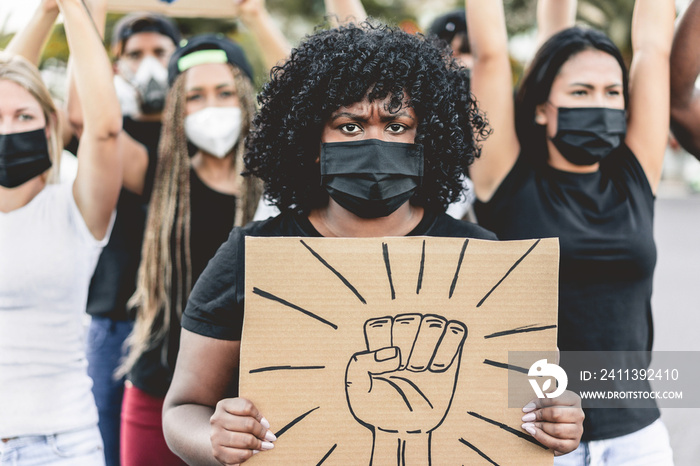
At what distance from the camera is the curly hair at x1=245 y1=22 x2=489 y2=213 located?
1737 mm

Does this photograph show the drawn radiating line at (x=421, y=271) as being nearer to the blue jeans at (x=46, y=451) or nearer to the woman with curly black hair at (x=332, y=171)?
the woman with curly black hair at (x=332, y=171)

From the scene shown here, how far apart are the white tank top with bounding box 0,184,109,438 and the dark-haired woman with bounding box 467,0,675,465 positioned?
1484mm

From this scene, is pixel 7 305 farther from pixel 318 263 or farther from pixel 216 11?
pixel 216 11

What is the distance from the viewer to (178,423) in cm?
163

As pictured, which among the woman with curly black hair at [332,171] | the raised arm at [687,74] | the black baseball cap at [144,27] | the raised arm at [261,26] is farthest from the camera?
the black baseball cap at [144,27]

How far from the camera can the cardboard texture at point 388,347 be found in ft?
4.96

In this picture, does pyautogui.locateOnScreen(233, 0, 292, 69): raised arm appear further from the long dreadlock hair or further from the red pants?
the red pants

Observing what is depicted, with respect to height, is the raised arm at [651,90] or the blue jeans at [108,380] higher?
the raised arm at [651,90]

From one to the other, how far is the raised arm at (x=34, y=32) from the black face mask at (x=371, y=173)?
5.30 ft

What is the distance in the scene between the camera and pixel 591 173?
238 centimetres

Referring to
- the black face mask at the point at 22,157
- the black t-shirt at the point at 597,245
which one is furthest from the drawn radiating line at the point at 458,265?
the black face mask at the point at 22,157

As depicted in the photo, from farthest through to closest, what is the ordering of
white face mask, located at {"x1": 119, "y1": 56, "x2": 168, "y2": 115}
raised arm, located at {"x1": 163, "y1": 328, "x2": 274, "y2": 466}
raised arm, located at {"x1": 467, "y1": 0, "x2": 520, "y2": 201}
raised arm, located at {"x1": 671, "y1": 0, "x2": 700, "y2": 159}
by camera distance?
white face mask, located at {"x1": 119, "y1": 56, "x2": 168, "y2": 115} → raised arm, located at {"x1": 671, "y1": 0, "x2": 700, "y2": 159} → raised arm, located at {"x1": 467, "y1": 0, "x2": 520, "y2": 201} → raised arm, located at {"x1": 163, "y1": 328, "x2": 274, "y2": 466}

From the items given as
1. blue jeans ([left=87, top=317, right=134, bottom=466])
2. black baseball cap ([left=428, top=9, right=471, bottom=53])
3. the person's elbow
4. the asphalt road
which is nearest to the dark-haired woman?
black baseball cap ([left=428, top=9, right=471, bottom=53])

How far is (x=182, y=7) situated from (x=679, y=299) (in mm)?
7291
